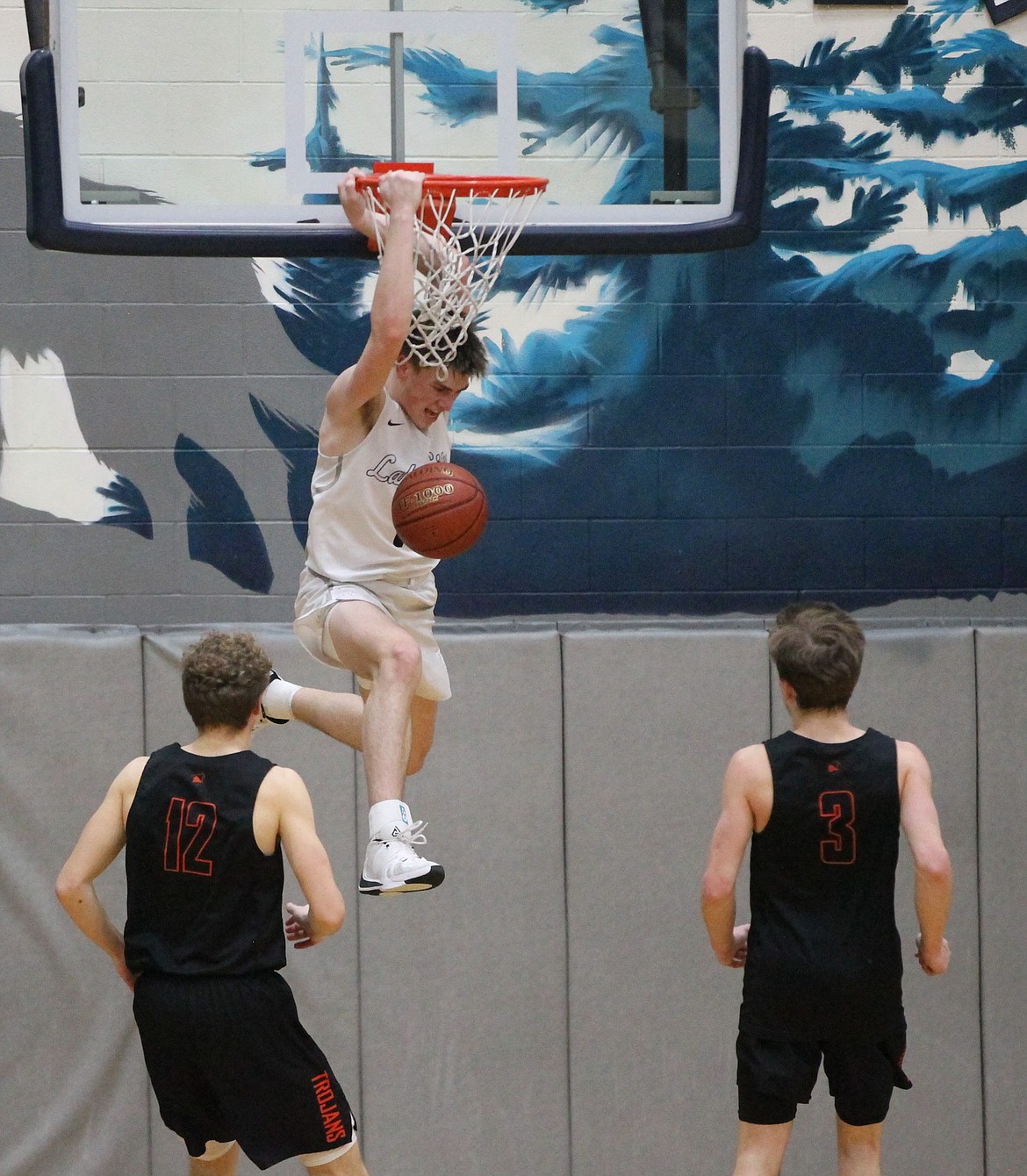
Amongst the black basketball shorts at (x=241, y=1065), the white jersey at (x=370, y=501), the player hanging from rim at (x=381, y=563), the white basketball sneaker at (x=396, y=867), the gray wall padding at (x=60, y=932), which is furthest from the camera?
the gray wall padding at (x=60, y=932)

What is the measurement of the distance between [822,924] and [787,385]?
9.25ft

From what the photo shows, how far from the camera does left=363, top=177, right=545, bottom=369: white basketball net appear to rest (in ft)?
12.3

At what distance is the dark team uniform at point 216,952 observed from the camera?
3.11 meters

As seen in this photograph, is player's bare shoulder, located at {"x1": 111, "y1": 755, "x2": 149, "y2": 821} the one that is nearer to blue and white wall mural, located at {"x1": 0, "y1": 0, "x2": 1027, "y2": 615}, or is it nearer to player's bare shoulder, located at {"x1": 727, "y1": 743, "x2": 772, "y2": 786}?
player's bare shoulder, located at {"x1": 727, "y1": 743, "x2": 772, "y2": 786}

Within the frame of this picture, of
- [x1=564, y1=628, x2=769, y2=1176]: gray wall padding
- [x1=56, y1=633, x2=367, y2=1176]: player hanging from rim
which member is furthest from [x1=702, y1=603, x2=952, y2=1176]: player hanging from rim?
A: [x1=564, y1=628, x2=769, y2=1176]: gray wall padding

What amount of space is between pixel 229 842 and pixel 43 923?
233 centimetres

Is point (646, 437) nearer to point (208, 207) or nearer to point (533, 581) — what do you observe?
point (533, 581)

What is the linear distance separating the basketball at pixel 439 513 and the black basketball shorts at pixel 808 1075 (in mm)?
1289

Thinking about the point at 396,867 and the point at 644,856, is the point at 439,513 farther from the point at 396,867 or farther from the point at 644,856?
the point at 644,856

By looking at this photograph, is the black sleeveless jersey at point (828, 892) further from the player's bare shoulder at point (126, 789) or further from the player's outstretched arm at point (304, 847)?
the player's bare shoulder at point (126, 789)

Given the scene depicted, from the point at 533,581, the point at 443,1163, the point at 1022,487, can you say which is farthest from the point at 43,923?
the point at 1022,487

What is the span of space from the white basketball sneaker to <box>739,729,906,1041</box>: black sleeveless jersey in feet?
2.41

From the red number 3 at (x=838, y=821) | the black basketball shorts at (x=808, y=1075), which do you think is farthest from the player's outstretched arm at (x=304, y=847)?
the red number 3 at (x=838, y=821)

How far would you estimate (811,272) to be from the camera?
216 inches
